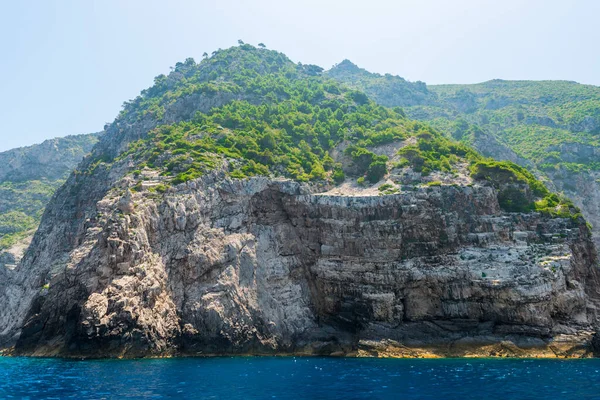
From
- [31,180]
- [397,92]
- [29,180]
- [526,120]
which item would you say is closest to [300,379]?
[31,180]

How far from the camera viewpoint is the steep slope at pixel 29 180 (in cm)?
10511

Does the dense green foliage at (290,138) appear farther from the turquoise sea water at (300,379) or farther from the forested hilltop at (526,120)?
the turquoise sea water at (300,379)

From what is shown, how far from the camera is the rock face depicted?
174 feet

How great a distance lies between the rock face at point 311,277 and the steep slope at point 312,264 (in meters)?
0.19

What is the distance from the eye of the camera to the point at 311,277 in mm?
61938

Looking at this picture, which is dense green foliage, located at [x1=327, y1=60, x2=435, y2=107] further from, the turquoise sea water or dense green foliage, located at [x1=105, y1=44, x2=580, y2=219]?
the turquoise sea water

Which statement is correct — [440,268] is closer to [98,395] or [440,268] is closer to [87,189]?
[98,395]

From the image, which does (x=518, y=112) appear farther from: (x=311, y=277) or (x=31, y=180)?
(x=31, y=180)

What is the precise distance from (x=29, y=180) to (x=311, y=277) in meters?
105

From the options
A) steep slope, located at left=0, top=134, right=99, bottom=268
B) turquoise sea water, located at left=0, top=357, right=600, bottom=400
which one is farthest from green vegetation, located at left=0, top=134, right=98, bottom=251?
turquoise sea water, located at left=0, top=357, right=600, bottom=400

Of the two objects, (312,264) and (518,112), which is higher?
(518,112)

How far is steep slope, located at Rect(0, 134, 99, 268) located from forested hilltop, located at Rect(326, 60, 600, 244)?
10590 cm

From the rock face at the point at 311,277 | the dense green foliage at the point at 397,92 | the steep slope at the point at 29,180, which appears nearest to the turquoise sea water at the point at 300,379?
the rock face at the point at 311,277

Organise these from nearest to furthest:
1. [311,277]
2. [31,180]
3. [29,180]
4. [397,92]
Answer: [311,277] → [29,180] → [31,180] → [397,92]
